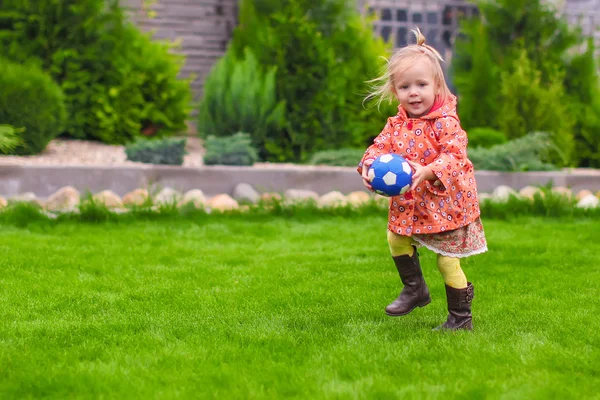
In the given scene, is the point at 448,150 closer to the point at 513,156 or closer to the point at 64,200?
the point at 64,200

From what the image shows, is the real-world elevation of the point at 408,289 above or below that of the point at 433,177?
below

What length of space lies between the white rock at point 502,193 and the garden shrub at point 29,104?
4569 mm

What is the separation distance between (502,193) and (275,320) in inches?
197

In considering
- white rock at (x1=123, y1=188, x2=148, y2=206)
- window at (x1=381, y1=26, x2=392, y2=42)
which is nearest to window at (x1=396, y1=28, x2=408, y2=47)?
window at (x1=381, y1=26, x2=392, y2=42)

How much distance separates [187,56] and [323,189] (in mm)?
4722

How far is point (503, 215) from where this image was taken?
24.1 feet

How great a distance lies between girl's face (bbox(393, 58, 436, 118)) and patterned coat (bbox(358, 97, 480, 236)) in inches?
1.8

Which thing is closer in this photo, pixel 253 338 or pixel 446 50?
pixel 253 338

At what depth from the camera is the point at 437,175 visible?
139 inches

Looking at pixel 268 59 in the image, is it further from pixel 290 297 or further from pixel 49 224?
pixel 290 297

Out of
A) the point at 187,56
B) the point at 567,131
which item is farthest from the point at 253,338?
the point at 187,56

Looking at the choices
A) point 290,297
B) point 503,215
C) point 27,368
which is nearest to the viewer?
point 27,368

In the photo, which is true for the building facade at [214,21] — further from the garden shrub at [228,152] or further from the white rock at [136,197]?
the white rock at [136,197]

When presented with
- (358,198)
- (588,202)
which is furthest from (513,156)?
(358,198)
